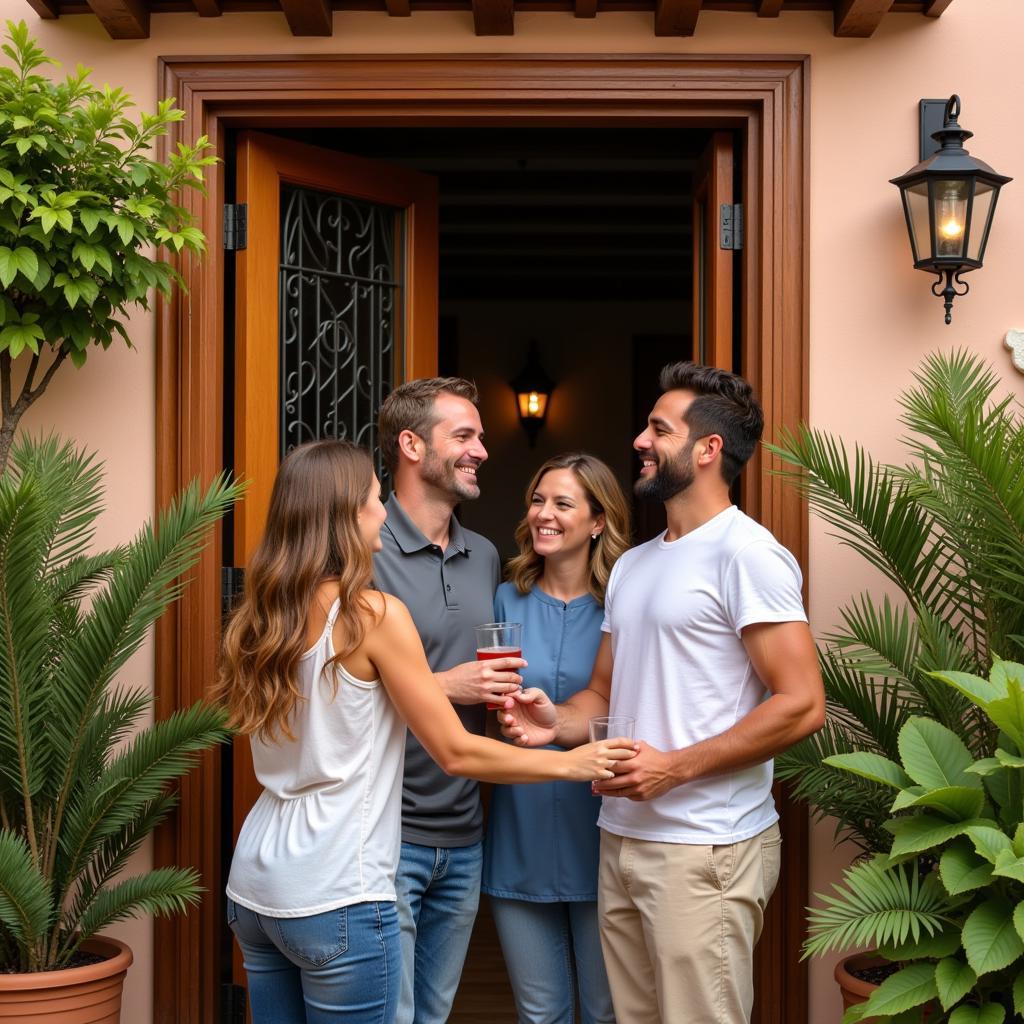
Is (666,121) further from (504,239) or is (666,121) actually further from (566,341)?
(566,341)

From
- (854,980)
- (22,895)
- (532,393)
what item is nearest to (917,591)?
(854,980)

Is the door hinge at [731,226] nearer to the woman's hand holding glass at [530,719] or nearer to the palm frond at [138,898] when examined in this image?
the woman's hand holding glass at [530,719]

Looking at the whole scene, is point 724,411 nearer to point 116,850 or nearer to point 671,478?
point 671,478

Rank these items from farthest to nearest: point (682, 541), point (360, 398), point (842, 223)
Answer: point (360, 398), point (842, 223), point (682, 541)

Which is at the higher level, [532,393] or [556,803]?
[532,393]

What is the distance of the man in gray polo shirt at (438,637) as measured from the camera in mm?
2686

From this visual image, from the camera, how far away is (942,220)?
3205 mm

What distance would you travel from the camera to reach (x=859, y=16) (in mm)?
3299

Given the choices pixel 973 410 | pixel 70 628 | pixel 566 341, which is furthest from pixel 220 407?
pixel 566 341

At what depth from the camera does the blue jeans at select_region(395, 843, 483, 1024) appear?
2.71 metres

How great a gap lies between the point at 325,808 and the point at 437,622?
0.72 meters

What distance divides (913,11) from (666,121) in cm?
70

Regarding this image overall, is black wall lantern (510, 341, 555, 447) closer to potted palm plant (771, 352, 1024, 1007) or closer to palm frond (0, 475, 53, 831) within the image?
potted palm plant (771, 352, 1024, 1007)

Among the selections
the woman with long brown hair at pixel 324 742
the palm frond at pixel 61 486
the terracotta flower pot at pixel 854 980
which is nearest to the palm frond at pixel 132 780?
the palm frond at pixel 61 486
